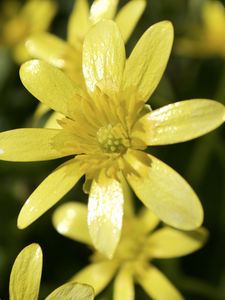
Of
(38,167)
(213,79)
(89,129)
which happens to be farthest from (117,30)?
(213,79)

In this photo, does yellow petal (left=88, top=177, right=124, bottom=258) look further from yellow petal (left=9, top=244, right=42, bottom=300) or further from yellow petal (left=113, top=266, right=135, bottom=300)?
yellow petal (left=113, top=266, right=135, bottom=300)

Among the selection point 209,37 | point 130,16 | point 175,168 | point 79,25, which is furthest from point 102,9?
point 209,37

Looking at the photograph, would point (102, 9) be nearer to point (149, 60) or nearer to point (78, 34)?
point (78, 34)

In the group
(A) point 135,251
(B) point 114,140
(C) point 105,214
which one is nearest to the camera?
(C) point 105,214

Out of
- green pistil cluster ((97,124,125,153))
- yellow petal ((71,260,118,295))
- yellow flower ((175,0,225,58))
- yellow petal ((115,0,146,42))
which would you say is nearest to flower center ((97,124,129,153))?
green pistil cluster ((97,124,125,153))

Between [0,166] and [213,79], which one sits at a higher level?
[0,166]

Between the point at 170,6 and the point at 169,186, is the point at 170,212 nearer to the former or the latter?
the point at 169,186
